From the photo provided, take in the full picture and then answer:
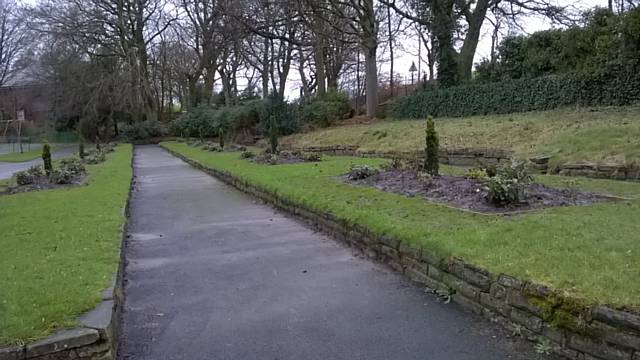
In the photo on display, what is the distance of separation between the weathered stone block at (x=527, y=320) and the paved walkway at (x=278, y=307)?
0.14 m

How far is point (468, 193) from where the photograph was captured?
7473 millimetres

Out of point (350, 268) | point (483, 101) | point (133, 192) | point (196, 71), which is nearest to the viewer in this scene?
point (350, 268)

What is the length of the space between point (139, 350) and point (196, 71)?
43.1m

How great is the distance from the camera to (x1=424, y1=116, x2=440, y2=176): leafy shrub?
8977 millimetres

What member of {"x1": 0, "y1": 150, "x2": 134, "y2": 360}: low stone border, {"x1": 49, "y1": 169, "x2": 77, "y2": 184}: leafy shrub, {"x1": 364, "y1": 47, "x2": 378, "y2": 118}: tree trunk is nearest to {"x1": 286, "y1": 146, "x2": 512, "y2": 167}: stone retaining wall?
{"x1": 49, "y1": 169, "x2": 77, "y2": 184}: leafy shrub

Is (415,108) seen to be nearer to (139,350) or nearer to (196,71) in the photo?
(139,350)

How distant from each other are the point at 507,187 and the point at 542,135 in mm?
7180

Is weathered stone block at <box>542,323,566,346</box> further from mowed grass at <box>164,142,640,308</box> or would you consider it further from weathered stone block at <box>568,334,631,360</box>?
mowed grass at <box>164,142,640,308</box>

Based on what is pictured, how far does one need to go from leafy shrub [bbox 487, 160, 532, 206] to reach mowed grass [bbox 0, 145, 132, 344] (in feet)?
14.3

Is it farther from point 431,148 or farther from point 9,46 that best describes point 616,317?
point 9,46

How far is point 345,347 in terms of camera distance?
3.62 meters

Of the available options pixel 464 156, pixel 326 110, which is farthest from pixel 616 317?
pixel 326 110

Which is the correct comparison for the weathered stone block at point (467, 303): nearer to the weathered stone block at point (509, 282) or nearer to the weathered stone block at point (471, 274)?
the weathered stone block at point (471, 274)

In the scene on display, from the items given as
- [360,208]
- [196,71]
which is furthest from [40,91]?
[360,208]
